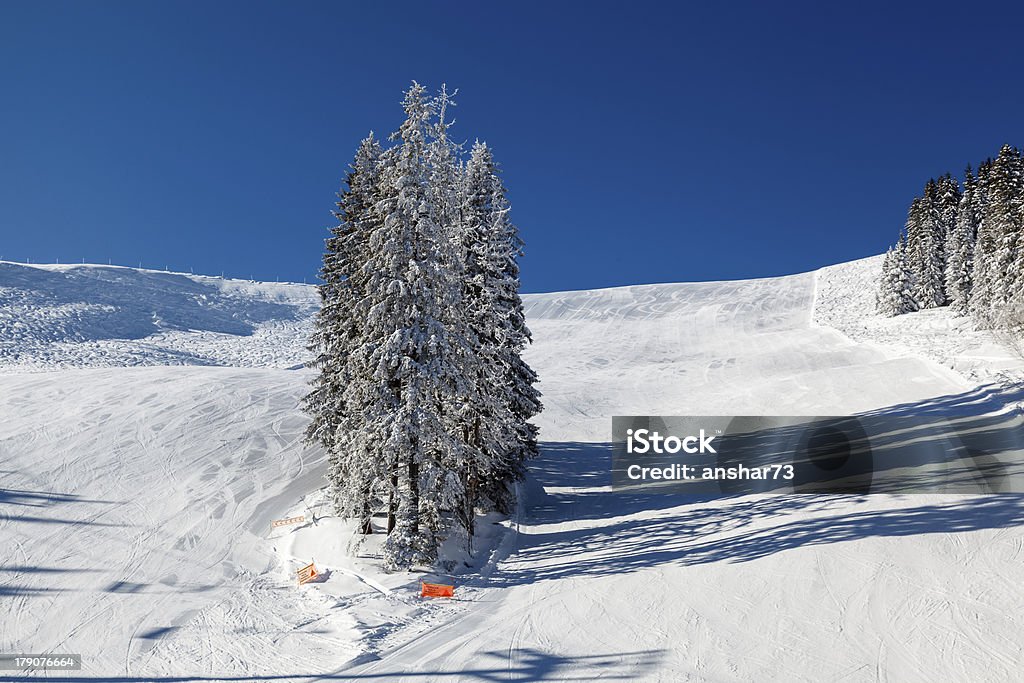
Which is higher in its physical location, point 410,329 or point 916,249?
point 916,249

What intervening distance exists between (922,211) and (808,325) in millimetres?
16687

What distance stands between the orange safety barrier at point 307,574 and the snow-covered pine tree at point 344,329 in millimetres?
2225

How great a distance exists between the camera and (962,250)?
53.2 m

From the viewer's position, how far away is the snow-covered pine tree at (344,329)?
1856 cm

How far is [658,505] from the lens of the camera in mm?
21922

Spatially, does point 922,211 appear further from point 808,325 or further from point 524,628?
point 524,628

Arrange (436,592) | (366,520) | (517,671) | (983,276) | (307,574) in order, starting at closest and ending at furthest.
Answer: (517,671) → (436,592) → (307,574) → (366,520) → (983,276)

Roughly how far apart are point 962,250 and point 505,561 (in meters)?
57.6

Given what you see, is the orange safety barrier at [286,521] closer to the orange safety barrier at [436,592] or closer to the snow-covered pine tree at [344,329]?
the snow-covered pine tree at [344,329]

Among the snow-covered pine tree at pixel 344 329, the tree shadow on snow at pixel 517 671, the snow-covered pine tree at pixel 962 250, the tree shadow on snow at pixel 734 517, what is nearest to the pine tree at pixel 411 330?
the snow-covered pine tree at pixel 344 329

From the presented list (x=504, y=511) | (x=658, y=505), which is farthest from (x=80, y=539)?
(x=658, y=505)

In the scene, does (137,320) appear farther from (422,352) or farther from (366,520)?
(422,352)

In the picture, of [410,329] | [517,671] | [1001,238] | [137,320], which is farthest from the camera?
[137,320]

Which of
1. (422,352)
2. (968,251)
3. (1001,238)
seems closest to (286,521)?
(422,352)
